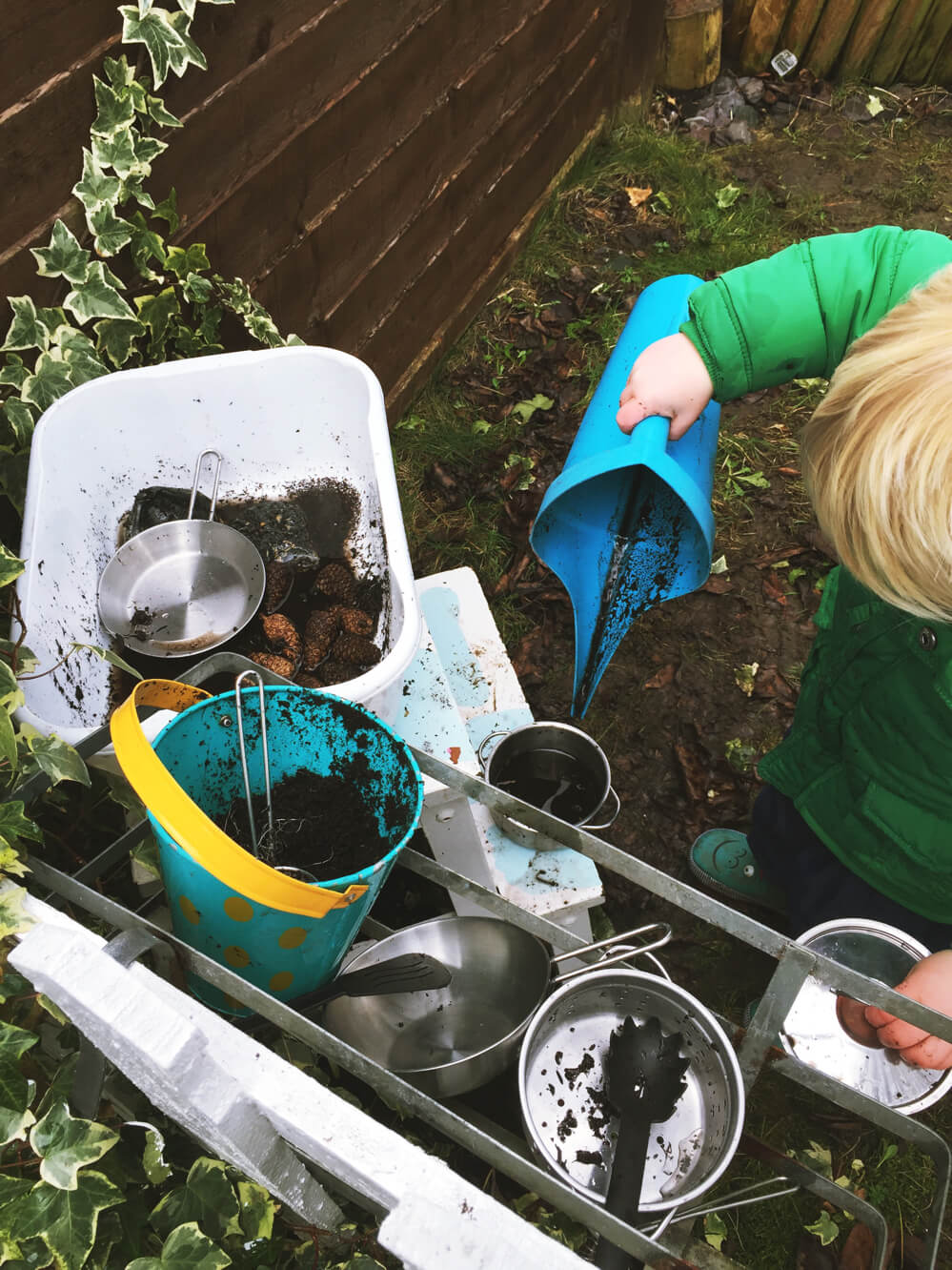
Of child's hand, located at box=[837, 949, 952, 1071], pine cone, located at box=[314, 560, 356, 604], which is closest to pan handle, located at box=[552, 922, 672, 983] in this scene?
child's hand, located at box=[837, 949, 952, 1071]

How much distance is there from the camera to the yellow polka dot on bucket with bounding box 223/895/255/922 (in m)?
0.97

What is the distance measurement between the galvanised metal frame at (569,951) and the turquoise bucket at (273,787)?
0.06 metres

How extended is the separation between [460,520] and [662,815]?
1115 millimetres

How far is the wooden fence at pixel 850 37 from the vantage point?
404 centimetres

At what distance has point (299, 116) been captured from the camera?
1.97m

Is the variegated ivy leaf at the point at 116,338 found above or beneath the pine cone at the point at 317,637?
above

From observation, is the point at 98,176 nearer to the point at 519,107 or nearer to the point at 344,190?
the point at 344,190

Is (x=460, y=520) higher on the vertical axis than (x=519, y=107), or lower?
lower

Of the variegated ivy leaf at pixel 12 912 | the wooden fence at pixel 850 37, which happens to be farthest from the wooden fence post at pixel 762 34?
the variegated ivy leaf at pixel 12 912

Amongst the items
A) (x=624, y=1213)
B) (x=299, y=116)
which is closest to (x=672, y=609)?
(x=299, y=116)

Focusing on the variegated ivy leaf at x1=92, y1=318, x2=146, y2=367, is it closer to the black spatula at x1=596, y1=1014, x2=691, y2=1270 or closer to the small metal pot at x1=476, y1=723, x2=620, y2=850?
the small metal pot at x1=476, y1=723, x2=620, y2=850

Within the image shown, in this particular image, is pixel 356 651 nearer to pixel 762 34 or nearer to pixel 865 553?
pixel 865 553

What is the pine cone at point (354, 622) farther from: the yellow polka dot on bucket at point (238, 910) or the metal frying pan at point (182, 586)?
the yellow polka dot on bucket at point (238, 910)

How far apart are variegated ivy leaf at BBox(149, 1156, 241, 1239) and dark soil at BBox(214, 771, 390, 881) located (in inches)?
14.5
